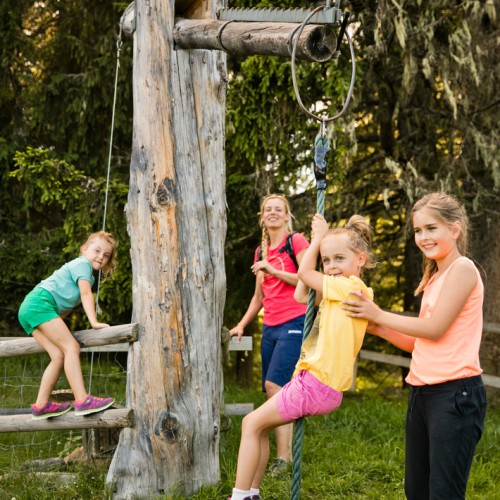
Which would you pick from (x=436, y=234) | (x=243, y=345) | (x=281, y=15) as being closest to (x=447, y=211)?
(x=436, y=234)

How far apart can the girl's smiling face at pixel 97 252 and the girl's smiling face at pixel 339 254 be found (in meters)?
1.88

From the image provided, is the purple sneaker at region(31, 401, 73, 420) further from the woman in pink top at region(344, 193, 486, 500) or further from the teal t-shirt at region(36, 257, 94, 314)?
the woman in pink top at region(344, 193, 486, 500)

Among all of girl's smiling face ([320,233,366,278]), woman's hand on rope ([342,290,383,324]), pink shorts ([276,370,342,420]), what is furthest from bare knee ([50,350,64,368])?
woman's hand on rope ([342,290,383,324])

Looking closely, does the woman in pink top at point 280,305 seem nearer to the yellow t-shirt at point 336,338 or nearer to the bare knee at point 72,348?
→ the bare knee at point 72,348

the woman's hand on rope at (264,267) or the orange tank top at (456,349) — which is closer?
the orange tank top at (456,349)

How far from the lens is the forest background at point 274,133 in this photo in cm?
807

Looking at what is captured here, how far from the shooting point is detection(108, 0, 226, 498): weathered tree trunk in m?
4.71

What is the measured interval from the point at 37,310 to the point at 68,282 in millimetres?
264

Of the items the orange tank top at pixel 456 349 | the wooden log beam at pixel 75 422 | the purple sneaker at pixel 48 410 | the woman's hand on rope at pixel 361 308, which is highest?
the woman's hand on rope at pixel 361 308

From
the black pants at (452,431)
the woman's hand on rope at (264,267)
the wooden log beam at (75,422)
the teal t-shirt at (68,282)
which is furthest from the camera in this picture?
the woman's hand on rope at (264,267)

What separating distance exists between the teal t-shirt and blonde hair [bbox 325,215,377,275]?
6.16 feet

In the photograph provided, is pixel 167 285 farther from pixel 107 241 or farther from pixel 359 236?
pixel 359 236

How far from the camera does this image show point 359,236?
140 inches

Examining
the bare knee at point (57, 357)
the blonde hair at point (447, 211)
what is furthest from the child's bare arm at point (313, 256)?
the bare knee at point (57, 357)
